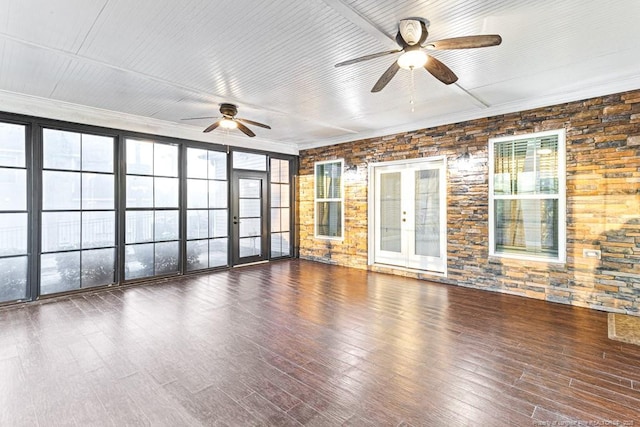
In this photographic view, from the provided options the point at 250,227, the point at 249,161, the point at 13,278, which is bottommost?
the point at 13,278

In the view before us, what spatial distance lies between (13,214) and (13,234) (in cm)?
29

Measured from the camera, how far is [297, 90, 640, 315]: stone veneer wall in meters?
4.14

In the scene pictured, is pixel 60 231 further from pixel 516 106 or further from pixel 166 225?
pixel 516 106

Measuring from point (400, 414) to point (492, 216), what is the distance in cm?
403

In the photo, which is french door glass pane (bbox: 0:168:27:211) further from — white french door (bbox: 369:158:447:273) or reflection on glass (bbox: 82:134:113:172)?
white french door (bbox: 369:158:447:273)

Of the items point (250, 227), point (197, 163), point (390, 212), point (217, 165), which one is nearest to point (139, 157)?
point (197, 163)

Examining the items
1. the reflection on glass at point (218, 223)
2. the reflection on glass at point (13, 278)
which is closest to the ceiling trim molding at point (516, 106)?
the reflection on glass at point (218, 223)

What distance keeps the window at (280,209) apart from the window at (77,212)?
11.4ft

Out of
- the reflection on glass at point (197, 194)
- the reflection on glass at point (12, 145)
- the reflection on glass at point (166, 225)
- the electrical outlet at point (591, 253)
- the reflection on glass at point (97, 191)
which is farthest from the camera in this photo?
the reflection on glass at point (197, 194)

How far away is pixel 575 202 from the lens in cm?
450

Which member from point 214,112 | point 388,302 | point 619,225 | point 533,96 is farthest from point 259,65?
point 619,225

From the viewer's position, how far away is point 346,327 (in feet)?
12.2

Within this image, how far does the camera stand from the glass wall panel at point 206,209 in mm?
6543

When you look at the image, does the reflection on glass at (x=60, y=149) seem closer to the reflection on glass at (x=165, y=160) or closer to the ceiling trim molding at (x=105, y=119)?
the ceiling trim molding at (x=105, y=119)
